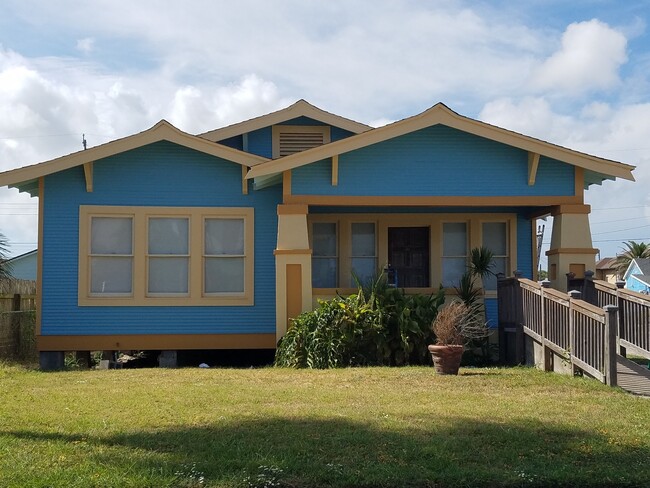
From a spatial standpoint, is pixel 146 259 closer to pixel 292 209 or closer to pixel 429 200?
pixel 292 209

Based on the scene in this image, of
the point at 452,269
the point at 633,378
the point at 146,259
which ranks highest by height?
the point at 146,259

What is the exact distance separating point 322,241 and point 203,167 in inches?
123

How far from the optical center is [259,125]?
17.8m

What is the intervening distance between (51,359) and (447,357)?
8.02 m

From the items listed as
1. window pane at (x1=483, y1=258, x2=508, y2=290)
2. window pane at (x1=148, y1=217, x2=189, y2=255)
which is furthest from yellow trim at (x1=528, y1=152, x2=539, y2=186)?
window pane at (x1=148, y1=217, x2=189, y2=255)

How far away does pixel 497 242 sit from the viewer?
56.7 ft

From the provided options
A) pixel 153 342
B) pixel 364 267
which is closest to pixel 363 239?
pixel 364 267

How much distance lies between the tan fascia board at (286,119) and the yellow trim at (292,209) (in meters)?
3.45

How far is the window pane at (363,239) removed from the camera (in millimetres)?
17297

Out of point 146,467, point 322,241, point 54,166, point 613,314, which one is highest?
point 54,166

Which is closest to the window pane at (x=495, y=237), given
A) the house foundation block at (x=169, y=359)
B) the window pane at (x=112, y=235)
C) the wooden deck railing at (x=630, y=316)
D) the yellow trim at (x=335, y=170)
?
the wooden deck railing at (x=630, y=316)

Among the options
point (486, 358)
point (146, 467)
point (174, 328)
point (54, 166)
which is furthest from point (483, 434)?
point (54, 166)

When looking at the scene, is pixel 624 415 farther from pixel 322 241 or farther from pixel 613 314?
pixel 322 241

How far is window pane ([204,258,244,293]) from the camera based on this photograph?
52.1 ft
